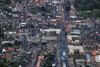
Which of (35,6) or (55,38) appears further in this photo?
(35,6)

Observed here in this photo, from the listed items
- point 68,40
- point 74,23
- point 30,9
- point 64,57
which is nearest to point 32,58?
point 64,57

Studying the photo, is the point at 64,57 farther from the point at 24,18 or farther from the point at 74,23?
the point at 24,18

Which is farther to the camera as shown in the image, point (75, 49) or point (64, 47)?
point (64, 47)

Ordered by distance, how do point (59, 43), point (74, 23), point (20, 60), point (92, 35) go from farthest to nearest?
point (74, 23), point (92, 35), point (59, 43), point (20, 60)

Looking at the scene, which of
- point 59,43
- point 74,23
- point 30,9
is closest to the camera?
point 59,43

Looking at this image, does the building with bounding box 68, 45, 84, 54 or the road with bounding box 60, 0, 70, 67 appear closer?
the road with bounding box 60, 0, 70, 67

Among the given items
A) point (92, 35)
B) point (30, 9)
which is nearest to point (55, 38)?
point (92, 35)

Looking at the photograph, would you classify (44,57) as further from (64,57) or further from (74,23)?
(74,23)

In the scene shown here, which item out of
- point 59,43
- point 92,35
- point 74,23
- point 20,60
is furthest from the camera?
point 74,23

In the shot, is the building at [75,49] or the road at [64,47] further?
the building at [75,49]
